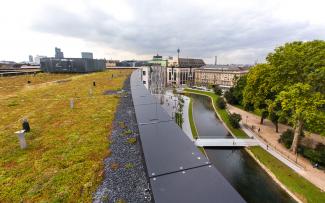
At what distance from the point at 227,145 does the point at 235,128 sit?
9298mm

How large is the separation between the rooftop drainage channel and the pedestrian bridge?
24.5 m

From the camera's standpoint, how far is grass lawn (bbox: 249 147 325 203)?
1750 centimetres

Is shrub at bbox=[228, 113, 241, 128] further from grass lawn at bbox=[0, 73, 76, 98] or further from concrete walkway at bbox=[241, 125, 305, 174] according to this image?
grass lawn at bbox=[0, 73, 76, 98]

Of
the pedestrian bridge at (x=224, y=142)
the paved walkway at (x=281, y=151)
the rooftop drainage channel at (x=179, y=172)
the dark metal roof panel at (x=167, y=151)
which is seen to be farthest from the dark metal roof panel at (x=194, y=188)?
the pedestrian bridge at (x=224, y=142)

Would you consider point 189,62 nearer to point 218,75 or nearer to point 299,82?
point 218,75

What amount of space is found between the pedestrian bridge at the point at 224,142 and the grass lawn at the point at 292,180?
140 inches

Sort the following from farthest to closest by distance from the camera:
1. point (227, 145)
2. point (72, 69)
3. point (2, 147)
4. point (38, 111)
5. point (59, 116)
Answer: point (72, 69)
point (227, 145)
point (38, 111)
point (59, 116)
point (2, 147)

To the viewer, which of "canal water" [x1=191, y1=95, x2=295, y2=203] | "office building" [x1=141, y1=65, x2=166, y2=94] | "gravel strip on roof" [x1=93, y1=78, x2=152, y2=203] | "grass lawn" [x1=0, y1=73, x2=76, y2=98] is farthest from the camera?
"office building" [x1=141, y1=65, x2=166, y2=94]

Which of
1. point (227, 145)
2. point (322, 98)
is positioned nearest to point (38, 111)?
point (227, 145)

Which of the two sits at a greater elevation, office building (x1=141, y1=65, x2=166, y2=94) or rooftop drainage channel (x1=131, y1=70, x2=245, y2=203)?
office building (x1=141, y1=65, x2=166, y2=94)

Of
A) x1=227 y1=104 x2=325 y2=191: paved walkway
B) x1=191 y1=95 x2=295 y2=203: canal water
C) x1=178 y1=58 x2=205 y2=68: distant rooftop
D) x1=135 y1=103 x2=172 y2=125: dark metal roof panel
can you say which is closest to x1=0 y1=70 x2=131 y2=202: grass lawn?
x1=135 y1=103 x2=172 y2=125: dark metal roof panel

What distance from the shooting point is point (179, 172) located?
4.62m

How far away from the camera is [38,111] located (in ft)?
57.4

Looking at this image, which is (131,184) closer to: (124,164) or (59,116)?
(124,164)
